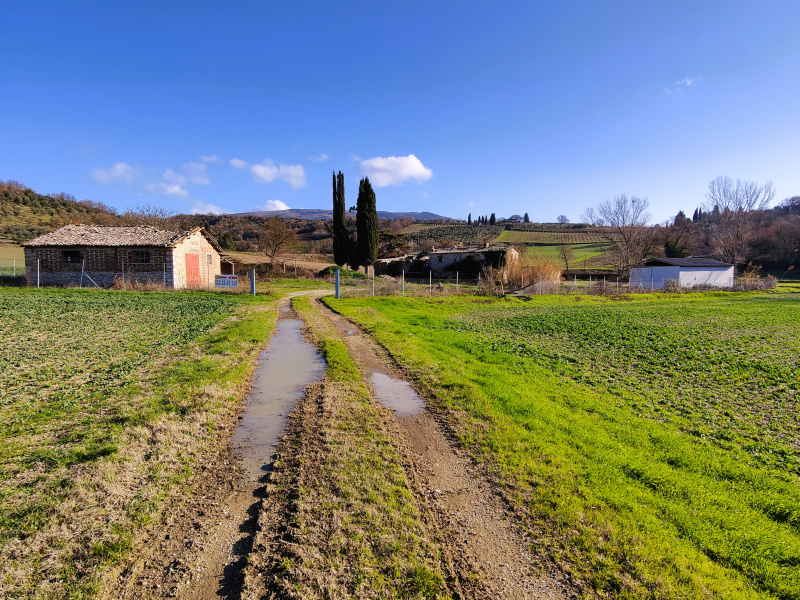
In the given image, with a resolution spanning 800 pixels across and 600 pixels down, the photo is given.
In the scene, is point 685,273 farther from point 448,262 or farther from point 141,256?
point 141,256

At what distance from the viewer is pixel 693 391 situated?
854 cm

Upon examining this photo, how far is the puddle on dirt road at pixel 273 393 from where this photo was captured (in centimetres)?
553

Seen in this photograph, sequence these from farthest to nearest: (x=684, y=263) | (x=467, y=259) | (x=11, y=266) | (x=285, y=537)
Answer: (x=467, y=259) < (x=684, y=263) < (x=11, y=266) < (x=285, y=537)

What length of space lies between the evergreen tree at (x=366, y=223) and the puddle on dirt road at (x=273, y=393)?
34352 mm

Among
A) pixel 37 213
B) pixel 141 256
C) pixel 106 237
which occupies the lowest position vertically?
pixel 141 256

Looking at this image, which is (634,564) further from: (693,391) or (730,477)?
(693,391)

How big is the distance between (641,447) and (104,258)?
35653 millimetres

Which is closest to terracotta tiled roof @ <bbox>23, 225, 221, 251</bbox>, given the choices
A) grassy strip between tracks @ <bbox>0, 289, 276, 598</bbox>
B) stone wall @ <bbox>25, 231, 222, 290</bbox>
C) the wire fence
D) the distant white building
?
stone wall @ <bbox>25, 231, 222, 290</bbox>

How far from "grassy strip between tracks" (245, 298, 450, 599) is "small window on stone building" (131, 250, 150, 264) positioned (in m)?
30.0

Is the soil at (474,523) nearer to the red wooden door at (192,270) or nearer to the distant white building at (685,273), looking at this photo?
the red wooden door at (192,270)

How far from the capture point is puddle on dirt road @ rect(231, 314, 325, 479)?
553 centimetres

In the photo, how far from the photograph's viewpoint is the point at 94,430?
568 centimetres

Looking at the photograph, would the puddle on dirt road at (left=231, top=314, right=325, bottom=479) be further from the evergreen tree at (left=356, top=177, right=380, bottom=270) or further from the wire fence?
the wire fence

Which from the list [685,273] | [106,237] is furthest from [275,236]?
[685,273]
